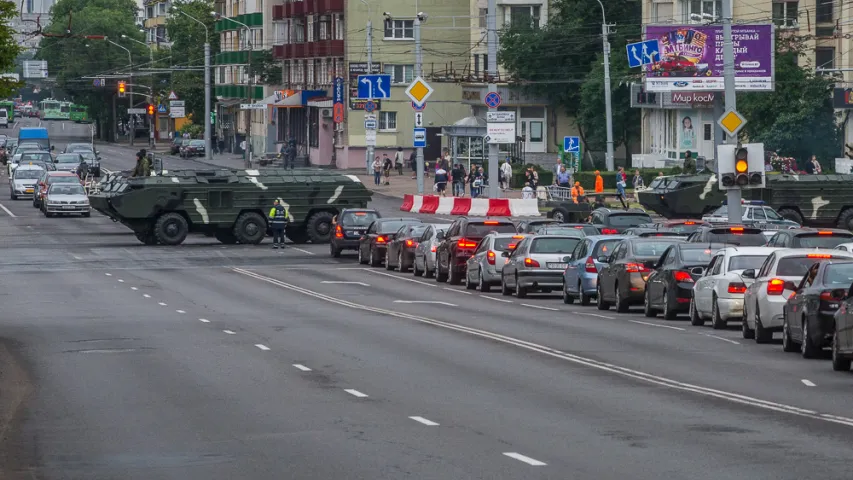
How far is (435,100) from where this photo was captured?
98375mm

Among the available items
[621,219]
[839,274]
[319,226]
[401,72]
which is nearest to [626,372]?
[839,274]

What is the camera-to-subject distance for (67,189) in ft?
209

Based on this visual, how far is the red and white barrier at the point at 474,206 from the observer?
198 ft

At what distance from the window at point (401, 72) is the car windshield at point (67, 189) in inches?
1408

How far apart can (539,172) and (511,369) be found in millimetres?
61277

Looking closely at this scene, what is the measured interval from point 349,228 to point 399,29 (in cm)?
5206

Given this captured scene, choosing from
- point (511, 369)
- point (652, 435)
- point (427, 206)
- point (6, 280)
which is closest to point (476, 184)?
point (427, 206)

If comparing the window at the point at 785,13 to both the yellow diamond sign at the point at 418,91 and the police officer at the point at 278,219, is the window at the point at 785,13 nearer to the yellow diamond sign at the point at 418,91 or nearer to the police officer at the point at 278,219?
the yellow diamond sign at the point at 418,91

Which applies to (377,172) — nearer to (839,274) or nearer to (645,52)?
(645,52)

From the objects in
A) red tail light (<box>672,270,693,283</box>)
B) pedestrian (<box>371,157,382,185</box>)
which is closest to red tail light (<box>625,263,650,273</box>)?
red tail light (<box>672,270,693,283</box>)

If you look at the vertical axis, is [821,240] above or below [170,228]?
above

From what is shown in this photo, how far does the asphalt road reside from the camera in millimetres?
12031

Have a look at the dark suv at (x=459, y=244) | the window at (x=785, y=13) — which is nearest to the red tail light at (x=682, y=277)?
the dark suv at (x=459, y=244)

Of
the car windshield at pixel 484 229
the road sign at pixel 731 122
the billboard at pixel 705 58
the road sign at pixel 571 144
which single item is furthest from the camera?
the road sign at pixel 571 144
